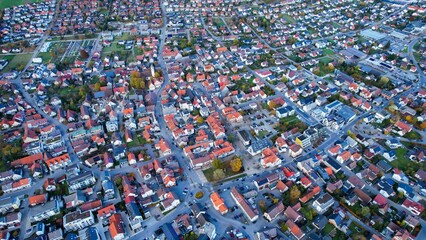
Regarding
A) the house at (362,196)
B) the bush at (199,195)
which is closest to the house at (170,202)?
the bush at (199,195)

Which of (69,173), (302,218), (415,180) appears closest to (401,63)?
(415,180)

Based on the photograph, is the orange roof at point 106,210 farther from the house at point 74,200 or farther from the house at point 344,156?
the house at point 344,156

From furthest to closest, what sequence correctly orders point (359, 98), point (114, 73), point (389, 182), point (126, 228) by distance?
point (114, 73) → point (359, 98) → point (389, 182) → point (126, 228)

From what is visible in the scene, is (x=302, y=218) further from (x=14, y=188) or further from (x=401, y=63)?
(x=401, y=63)

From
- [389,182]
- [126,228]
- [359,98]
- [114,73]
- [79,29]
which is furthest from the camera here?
[79,29]

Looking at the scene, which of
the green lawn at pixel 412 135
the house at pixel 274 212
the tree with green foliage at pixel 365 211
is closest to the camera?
the tree with green foliage at pixel 365 211

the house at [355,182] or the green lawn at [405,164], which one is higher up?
the house at [355,182]

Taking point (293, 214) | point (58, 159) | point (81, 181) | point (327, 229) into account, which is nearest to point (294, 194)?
point (293, 214)
